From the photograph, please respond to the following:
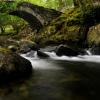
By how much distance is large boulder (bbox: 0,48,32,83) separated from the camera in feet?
27.0

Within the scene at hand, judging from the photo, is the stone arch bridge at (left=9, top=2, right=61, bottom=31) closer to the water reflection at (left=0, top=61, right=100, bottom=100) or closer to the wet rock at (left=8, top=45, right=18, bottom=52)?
the wet rock at (left=8, top=45, right=18, bottom=52)

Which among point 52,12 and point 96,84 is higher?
point 52,12

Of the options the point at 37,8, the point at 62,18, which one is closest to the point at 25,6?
the point at 37,8

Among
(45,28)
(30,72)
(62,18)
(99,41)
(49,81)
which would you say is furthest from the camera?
(45,28)

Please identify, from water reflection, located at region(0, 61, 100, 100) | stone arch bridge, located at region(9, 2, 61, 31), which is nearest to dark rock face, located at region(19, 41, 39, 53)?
water reflection, located at region(0, 61, 100, 100)

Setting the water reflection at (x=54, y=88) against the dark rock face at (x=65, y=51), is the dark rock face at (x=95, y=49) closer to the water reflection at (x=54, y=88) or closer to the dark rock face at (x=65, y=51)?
the dark rock face at (x=65, y=51)

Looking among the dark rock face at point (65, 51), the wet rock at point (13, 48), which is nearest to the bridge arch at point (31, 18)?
the wet rock at point (13, 48)

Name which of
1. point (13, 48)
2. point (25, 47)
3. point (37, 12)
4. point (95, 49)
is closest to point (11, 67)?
point (13, 48)

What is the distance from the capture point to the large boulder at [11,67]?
823 centimetres

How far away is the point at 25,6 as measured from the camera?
2630 cm

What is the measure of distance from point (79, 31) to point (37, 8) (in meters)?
8.37

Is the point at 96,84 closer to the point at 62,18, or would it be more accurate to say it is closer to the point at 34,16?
the point at 62,18

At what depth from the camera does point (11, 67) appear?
8.44 meters

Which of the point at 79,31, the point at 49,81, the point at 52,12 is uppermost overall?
the point at 52,12
